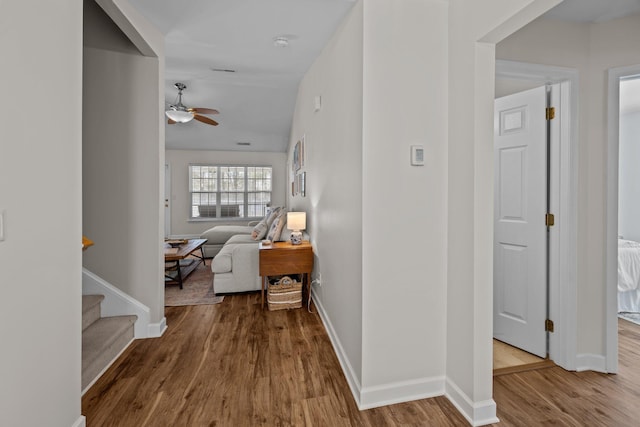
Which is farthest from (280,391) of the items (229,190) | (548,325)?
(229,190)

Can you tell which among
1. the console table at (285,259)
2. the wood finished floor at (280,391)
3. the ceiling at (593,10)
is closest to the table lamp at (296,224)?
the console table at (285,259)

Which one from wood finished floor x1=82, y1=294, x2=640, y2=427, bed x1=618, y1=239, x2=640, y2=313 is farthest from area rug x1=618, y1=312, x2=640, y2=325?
wood finished floor x1=82, y1=294, x2=640, y2=427

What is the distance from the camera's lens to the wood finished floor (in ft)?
5.37

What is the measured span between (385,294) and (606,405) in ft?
4.67

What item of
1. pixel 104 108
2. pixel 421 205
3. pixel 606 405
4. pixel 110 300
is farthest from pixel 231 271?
pixel 606 405

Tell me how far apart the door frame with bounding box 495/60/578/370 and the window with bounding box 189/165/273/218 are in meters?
6.46

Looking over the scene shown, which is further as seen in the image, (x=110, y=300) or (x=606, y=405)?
(x=110, y=300)

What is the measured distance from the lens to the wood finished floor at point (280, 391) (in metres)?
1.64

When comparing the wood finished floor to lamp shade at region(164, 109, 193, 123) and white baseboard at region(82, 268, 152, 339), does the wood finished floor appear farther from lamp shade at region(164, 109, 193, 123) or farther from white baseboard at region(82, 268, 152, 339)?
lamp shade at region(164, 109, 193, 123)

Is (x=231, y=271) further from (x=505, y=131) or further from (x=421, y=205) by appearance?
(x=505, y=131)

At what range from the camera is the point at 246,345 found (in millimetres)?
2449

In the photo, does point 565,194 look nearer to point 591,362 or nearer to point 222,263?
point 591,362

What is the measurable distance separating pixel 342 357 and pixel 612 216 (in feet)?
6.85
